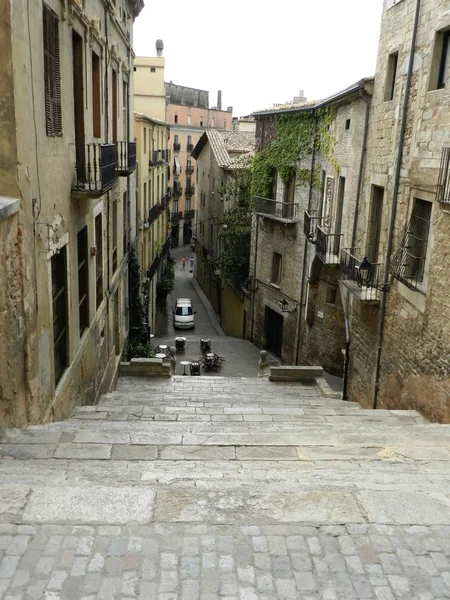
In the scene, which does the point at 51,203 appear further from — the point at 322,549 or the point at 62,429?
the point at 322,549

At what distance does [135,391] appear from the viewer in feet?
41.4

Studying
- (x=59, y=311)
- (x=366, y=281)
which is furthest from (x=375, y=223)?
(x=59, y=311)

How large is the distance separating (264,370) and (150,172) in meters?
12.7

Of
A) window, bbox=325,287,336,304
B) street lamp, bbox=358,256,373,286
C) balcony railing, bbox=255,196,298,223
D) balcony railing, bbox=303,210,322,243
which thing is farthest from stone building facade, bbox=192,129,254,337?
street lamp, bbox=358,256,373,286

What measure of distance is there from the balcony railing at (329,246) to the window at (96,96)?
257 inches

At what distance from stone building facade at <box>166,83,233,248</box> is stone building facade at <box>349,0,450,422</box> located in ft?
134

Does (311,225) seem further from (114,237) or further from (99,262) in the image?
(99,262)

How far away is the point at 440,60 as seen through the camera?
9.21m

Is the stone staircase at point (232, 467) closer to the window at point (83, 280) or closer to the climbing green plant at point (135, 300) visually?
the window at point (83, 280)

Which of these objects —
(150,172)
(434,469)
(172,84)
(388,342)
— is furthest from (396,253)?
(172,84)

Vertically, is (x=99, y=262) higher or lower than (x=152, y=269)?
higher

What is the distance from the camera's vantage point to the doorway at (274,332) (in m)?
21.9

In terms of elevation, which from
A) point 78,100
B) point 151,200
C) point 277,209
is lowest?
point 151,200

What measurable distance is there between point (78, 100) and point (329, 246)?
27.8 ft
